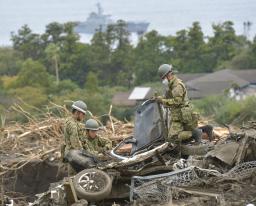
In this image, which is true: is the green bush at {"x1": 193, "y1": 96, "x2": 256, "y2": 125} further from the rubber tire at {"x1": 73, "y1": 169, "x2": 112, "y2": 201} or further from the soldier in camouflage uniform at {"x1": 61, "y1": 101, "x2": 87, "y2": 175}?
the rubber tire at {"x1": 73, "y1": 169, "x2": 112, "y2": 201}

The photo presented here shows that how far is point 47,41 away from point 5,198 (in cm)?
6796

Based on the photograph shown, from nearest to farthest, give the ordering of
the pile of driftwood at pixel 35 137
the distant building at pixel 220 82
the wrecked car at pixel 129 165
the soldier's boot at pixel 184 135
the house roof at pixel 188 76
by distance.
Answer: the wrecked car at pixel 129 165 < the soldier's boot at pixel 184 135 < the pile of driftwood at pixel 35 137 < the distant building at pixel 220 82 < the house roof at pixel 188 76

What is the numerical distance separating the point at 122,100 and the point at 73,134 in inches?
2253

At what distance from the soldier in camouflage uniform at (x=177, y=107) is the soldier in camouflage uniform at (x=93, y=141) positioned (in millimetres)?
1155

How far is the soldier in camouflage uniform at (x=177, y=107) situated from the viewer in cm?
1143

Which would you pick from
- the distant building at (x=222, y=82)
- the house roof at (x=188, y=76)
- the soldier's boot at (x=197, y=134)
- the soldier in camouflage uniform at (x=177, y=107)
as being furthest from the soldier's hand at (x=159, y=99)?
the house roof at (x=188, y=76)

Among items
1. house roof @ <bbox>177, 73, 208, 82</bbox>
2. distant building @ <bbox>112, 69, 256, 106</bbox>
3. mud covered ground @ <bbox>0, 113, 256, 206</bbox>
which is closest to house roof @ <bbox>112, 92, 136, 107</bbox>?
distant building @ <bbox>112, 69, 256, 106</bbox>

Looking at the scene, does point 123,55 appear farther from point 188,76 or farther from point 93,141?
point 93,141

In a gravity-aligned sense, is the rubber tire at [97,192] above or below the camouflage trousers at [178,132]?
below

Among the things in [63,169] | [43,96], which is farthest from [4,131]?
[43,96]

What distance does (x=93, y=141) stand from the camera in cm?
1176

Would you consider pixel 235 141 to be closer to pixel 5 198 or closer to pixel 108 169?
pixel 108 169

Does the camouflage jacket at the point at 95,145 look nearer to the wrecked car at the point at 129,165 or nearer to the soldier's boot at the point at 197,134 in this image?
the wrecked car at the point at 129,165

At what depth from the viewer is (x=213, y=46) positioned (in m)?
74.2
